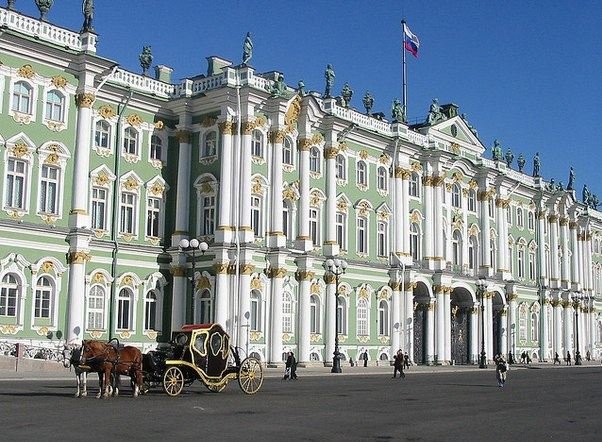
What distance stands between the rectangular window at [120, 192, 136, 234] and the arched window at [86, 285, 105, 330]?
3.85 meters

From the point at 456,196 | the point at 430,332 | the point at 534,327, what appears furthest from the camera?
the point at 534,327

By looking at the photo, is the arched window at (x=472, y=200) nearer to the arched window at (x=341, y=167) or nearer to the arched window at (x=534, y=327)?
the arched window at (x=534, y=327)

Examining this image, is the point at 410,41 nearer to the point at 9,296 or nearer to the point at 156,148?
the point at 156,148

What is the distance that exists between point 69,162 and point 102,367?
22.1m

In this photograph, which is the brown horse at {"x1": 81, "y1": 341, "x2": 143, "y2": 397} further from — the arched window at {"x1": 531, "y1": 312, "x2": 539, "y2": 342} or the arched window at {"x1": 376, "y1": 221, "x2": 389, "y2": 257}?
the arched window at {"x1": 531, "y1": 312, "x2": 539, "y2": 342}

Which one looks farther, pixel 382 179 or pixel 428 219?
pixel 428 219

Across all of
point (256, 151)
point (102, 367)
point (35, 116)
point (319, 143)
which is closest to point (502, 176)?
point (319, 143)

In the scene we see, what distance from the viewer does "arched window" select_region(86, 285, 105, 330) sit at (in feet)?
150

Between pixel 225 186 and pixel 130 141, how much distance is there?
6.04 metres

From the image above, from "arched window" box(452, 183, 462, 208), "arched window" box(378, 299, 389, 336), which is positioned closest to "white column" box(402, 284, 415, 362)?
"arched window" box(378, 299, 389, 336)

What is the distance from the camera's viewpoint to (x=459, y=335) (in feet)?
225

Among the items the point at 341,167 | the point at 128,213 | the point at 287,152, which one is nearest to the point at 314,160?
the point at 287,152

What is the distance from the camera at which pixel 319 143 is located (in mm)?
56188

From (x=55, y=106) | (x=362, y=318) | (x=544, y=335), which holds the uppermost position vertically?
(x=55, y=106)
